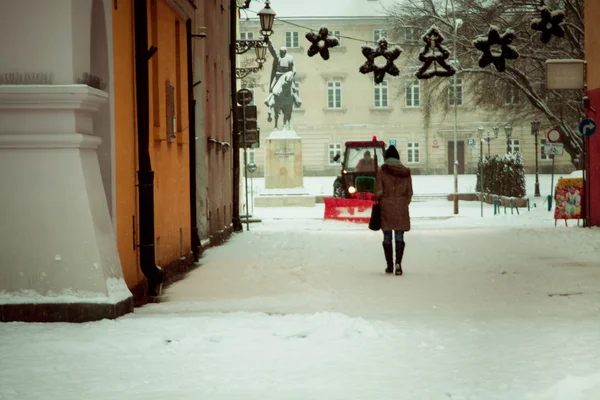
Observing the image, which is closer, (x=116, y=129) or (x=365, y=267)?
(x=116, y=129)

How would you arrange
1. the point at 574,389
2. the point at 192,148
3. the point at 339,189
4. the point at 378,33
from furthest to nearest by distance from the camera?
the point at 378,33, the point at 339,189, the point at 192,148, the point at 574,389

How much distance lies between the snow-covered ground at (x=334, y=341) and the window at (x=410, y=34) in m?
25.0

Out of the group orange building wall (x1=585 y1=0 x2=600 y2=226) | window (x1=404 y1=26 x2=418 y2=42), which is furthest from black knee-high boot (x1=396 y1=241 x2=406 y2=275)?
window (x1=404 y1=26 x2=418 y2=42)

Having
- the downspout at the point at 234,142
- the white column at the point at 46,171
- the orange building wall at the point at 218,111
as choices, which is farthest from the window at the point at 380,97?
the white column at the point at 46,171

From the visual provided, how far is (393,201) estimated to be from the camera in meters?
15.7

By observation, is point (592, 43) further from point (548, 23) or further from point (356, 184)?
point (356, 184)

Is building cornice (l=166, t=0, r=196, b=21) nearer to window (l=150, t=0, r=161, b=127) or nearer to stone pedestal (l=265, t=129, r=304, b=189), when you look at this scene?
window (l=150, t=0, r=161, b=127)

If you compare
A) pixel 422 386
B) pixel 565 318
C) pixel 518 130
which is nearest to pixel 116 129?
pixel 565 318

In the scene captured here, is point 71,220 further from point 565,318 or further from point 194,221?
point 194,221

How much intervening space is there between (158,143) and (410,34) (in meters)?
27.5

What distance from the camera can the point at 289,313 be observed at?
10727 millimetres

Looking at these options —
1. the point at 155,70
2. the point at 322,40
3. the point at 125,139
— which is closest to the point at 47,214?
the point at 125,139

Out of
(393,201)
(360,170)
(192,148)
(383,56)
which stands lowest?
(360,170)

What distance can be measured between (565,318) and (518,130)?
234 ft
